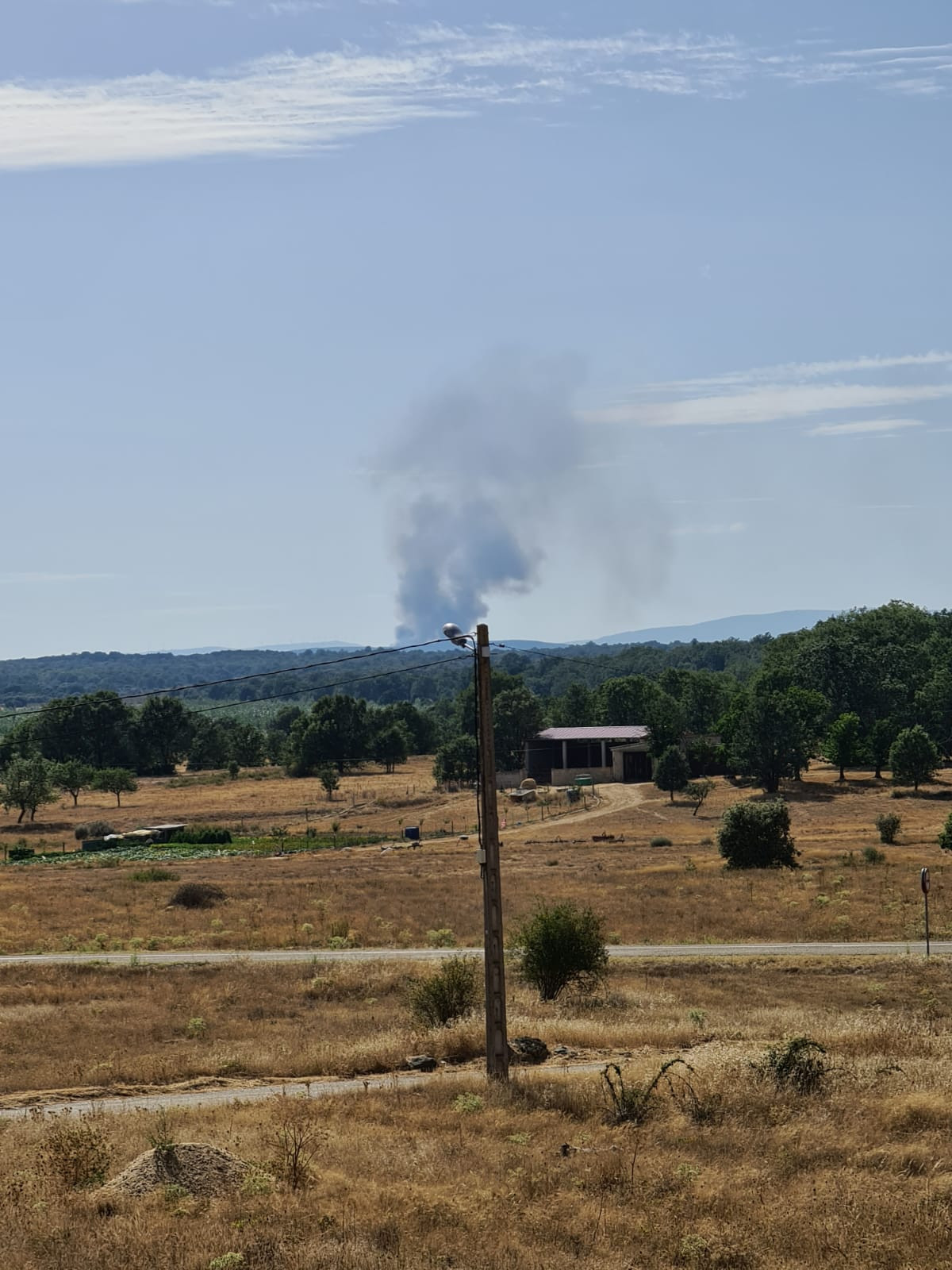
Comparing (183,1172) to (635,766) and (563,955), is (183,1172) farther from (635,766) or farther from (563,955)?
(635,766)

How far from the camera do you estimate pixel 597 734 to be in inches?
5246

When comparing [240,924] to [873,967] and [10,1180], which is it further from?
A: [10,1180]

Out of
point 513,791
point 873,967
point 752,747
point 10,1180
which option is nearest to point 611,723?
point 513,791

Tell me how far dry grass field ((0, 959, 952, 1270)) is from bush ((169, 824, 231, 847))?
247 feet

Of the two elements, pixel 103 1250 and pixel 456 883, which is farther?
pixel 456 883

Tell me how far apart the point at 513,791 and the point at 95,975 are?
3414 inches

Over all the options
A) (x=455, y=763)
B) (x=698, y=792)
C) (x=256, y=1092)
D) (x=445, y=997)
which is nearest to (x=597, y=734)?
(x=455, y=763)

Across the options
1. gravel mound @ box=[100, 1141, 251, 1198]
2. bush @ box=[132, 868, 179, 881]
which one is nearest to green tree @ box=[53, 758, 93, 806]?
bush @ box=[132, 868, 179, 881]

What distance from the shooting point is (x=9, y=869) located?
81.1 meters

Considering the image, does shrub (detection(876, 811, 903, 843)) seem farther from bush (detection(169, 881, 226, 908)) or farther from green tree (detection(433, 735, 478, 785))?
green tree (detection(433, 735, 478, 785))

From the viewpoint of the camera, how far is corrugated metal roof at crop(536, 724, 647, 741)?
131625 mm

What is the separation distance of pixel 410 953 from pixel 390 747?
11239 centimetres

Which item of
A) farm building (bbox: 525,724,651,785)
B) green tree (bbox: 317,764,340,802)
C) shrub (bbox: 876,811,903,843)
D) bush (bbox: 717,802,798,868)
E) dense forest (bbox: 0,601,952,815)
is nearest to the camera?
bush (bbox: 717,802,798,868)

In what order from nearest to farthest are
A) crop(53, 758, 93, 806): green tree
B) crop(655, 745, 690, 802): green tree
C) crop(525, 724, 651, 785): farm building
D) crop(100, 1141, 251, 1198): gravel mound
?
1. crop(100, 1141, 251, 1198): gravel mound
2. crop(655, 745, 690, 802): green tree
3. crop(53, 758, 93, 806): green tree
4. crop(525, 724, 651, 785): farm building
